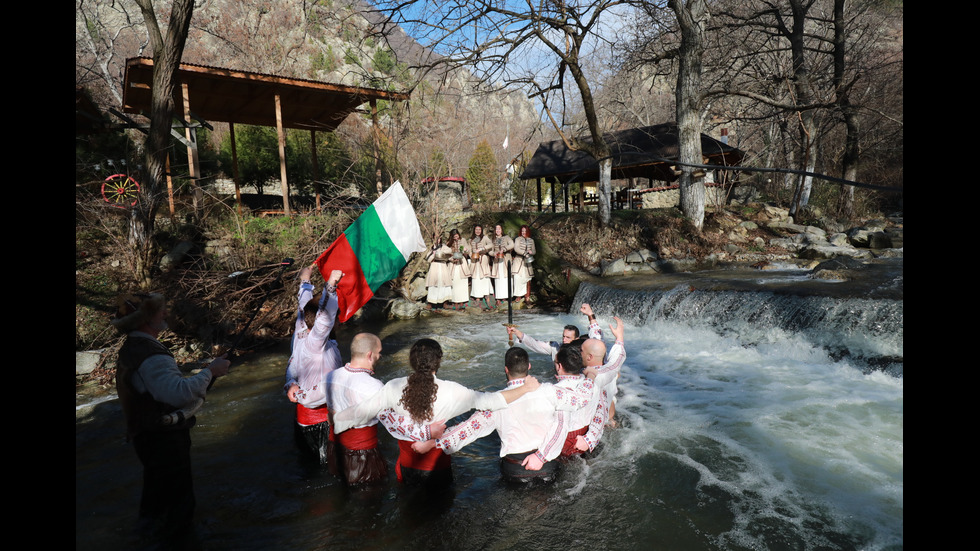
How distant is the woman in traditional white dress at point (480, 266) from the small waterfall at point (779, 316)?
2954 mm

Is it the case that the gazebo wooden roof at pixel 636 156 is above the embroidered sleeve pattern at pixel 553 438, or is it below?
above

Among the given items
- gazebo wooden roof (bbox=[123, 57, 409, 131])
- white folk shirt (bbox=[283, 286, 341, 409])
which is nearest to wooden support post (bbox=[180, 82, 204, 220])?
gazebo wooden roof (bbox=[123, 57, 409, 131])

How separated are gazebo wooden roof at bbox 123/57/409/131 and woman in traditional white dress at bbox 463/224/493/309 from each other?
13.1 ft

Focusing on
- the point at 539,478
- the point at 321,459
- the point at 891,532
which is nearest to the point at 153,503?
the point at 321,459

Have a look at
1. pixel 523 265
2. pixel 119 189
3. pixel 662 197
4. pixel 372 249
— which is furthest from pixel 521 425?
pixel 662 197

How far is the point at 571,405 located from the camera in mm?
4031

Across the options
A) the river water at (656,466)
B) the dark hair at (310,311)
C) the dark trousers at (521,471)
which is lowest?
the river water at (656,466)

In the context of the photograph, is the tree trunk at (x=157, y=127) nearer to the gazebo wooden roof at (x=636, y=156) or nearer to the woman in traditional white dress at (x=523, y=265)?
the woman in traditional white dress at (x=523, y=265)

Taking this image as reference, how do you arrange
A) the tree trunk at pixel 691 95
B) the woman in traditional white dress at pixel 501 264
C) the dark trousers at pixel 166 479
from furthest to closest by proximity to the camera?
the tree trunk at pixel 691 95 → the woman in traditional white dress at pixel 501 264 → the dark trousers at pixel 166 479

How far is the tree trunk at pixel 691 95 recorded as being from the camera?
47.2 ft

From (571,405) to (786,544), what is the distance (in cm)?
171

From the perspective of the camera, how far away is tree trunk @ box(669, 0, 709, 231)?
1439 centimetres

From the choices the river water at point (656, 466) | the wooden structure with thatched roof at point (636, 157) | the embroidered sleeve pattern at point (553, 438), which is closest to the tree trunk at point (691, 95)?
the wooden structure with thatched roof at point (636, 157)

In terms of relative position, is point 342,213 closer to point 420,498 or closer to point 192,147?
point 192,147
